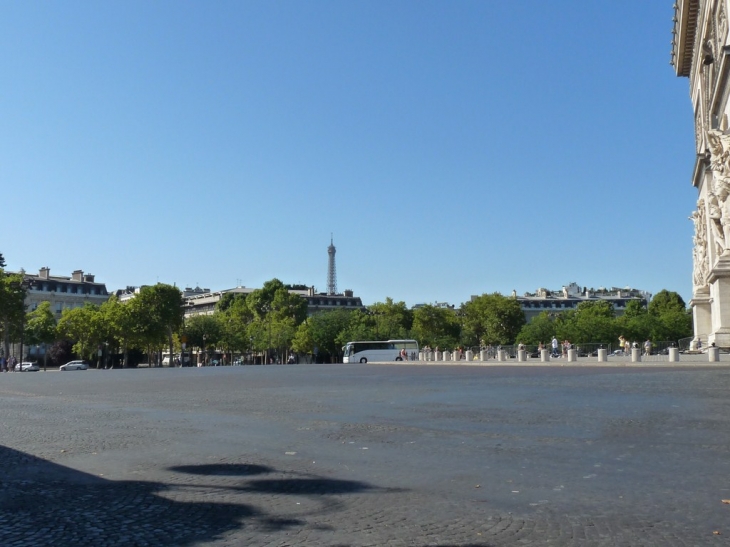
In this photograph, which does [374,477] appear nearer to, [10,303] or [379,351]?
[379,351]

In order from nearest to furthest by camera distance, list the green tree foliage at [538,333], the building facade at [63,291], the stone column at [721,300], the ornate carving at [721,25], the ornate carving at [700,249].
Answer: the ornate carving at [721,25] → the stone column at [721,300] → the ornate carving at [700,249] → the green tree foliage at [538,333] → the building facade at [63,291]

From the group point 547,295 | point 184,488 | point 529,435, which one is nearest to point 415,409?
point 529,435

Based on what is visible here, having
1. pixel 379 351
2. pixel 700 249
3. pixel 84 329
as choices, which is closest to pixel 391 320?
pixel 379 351

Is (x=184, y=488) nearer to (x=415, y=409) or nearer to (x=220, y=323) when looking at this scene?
(x=415, y=409)

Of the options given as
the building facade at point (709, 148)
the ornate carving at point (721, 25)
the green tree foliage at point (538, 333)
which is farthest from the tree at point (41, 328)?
the ornate carving at point (721, 25)

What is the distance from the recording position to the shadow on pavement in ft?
16.4

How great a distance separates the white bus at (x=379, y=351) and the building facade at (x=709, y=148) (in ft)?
142

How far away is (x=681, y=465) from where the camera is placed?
7219 mm

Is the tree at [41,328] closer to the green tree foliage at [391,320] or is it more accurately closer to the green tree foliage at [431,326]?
the green tree foliage at [391,320]

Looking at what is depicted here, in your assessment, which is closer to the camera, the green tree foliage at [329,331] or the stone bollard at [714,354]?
the stone bollard at [714,354]

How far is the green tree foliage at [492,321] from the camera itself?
114 metres

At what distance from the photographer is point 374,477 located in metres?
6.91

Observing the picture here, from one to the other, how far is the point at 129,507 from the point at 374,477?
215cm

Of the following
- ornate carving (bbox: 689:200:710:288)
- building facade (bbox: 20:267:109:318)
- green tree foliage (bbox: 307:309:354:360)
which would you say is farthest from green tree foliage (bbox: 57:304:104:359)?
ornate carving (bbox: 689:200:710:288)
